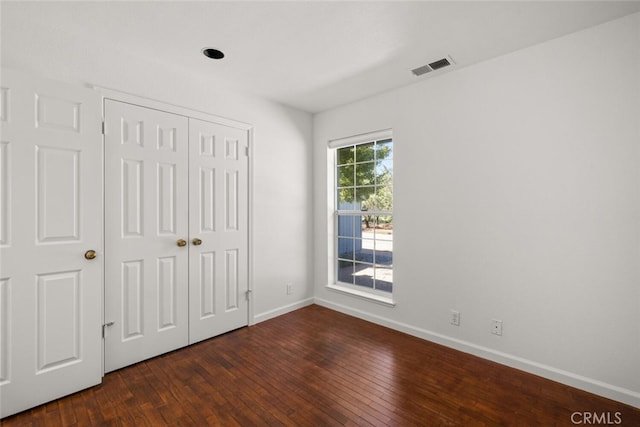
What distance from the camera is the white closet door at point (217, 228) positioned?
2.82 m

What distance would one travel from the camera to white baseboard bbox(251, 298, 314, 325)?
3.35m

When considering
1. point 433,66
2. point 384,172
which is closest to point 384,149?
point 384,172

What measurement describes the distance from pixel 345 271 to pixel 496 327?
6.02ft

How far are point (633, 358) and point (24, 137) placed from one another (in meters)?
4.27

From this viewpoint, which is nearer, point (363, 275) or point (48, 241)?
point (48, 241)

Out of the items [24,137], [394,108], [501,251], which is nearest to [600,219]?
[501,251]

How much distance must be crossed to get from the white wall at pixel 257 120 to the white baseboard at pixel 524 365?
1.21 meters

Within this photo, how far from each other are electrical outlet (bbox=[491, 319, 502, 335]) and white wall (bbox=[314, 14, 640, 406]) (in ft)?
0.16

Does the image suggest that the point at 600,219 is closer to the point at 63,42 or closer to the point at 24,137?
the point at 24,137

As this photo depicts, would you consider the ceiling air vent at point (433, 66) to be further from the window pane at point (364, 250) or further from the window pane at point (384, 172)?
the window pane at point (364, 250)

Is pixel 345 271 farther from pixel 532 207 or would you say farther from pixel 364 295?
pixel 532 207

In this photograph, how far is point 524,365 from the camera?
2334mm

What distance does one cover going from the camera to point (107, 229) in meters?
2.29

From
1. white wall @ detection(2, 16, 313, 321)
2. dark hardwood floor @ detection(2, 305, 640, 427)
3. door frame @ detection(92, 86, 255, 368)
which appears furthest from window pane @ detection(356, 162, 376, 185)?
dark hardwood floor @ detection(2, 305, 640, 427)
